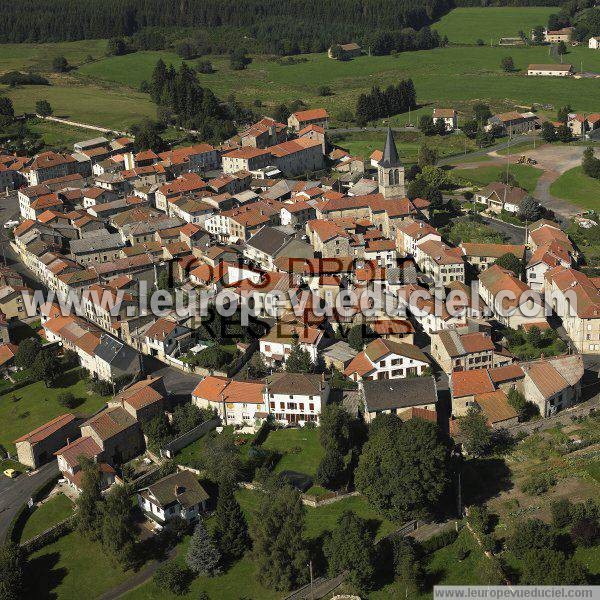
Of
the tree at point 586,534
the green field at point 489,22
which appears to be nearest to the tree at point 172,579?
the tree at point 586,534

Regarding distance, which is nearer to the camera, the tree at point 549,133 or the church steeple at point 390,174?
the church steeple at point 390,174

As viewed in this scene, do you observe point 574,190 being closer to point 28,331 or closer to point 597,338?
point 597,338

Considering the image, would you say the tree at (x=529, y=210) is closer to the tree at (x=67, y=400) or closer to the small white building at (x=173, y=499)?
the tree at (x=67, y=400)

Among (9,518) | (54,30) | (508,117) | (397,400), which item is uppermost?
(54,30)

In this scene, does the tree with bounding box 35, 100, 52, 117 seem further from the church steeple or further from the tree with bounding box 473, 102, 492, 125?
the church steeple

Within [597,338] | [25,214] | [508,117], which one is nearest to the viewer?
[597,338]

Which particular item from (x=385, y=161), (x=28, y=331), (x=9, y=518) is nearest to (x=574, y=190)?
(x=385, y=161)
